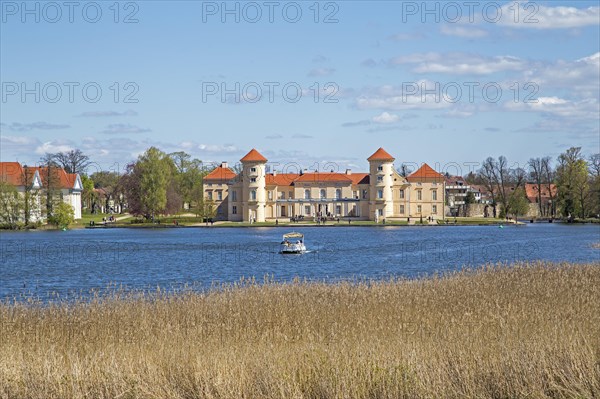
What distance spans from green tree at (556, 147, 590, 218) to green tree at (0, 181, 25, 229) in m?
61.3

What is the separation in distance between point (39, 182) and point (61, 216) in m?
15.0

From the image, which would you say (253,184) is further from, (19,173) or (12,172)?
(12,172)

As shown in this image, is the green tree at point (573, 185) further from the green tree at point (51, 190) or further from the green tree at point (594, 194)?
the green tree at point (51, 190)

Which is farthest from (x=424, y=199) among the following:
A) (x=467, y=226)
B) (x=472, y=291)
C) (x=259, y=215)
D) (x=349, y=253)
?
(x=472, y=291)

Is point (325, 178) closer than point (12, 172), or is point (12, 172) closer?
point (12, 172)

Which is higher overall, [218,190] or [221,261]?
[218,190]

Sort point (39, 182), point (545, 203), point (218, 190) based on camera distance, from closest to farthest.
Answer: point (39, 182) → point (218, 190) → point (545, 203)

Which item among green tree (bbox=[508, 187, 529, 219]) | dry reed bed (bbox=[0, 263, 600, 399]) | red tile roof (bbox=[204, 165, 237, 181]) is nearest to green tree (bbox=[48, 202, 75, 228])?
red tile roof (bbox=[204, 165, 237, 181])

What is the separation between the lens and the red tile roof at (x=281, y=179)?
109625 mm

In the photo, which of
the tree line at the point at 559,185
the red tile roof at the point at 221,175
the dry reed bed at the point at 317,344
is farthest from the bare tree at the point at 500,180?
the dry reed bed at the point at 317,344

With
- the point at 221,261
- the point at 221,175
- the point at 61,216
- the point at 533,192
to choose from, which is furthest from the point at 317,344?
the point at 533,192

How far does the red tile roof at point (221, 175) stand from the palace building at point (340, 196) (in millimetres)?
725

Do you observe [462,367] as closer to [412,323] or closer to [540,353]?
[540,353]

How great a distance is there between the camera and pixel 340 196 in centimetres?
10950
